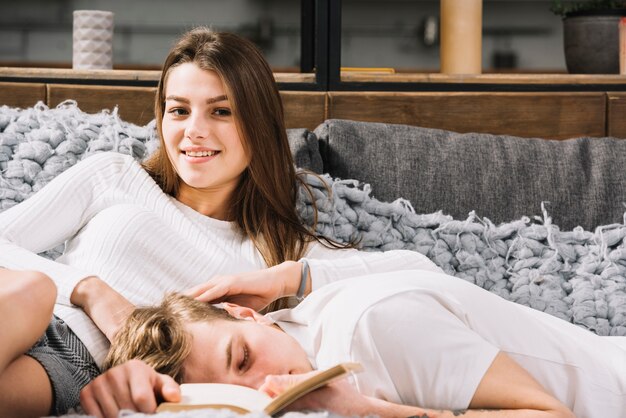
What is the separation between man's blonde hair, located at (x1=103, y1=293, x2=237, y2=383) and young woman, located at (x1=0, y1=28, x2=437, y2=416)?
0.89ft

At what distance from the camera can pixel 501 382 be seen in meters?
1.07

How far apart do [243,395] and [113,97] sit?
131 cm

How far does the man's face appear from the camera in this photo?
3.67ft

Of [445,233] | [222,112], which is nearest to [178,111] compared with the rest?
[222,112]

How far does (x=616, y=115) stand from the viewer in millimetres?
2209

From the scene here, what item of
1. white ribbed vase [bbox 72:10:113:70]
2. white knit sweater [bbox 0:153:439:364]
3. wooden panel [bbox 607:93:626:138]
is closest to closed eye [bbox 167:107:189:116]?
white knit sweater [bbox 0:153:439:364]

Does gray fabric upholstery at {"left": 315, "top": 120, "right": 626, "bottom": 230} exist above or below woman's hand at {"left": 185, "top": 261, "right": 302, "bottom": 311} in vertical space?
above

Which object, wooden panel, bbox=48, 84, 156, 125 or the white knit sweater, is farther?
wooden panel, bbox=48, 84, 156, 125

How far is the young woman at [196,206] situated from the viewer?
1594 millimetres

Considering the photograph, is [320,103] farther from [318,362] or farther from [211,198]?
[318,362]

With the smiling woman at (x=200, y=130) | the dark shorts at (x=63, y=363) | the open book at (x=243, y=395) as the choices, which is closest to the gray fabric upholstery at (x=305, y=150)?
the smiling woman at (x=200, y=130)

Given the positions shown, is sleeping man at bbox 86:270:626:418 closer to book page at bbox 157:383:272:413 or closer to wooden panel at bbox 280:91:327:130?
book page at bbox 157:383:272:413

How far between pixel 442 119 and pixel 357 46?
96 centimetres

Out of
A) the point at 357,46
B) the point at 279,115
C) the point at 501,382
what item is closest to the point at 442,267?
the point at 279,115
